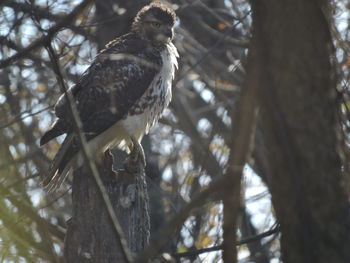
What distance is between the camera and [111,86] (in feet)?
19.7

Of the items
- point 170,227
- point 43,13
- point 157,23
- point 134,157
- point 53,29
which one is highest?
point 43,13

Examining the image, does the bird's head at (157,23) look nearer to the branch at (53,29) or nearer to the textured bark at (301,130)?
the branch at (53,29)

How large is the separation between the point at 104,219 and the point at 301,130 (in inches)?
66.4

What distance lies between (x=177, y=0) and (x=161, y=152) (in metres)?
1.87

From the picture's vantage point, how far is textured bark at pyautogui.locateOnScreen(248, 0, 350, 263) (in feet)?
8.27

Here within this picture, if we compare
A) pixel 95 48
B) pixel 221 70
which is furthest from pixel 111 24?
pixel 221 70

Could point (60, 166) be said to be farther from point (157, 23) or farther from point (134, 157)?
point (157, 23)

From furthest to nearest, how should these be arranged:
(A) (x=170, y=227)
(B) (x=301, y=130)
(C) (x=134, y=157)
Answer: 1. (C) (x=134, y=157)
2. (B) (x=301, y=130)
3. (A) (x=170, y=227)

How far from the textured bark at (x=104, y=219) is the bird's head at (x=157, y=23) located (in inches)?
105

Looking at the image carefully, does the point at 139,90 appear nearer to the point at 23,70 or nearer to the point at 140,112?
the point at 140,112

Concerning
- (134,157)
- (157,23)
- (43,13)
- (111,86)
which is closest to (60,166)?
(134,157)

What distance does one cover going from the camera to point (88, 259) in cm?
381

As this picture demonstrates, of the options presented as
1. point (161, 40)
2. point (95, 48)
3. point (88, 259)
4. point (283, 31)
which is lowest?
point (88, 259)

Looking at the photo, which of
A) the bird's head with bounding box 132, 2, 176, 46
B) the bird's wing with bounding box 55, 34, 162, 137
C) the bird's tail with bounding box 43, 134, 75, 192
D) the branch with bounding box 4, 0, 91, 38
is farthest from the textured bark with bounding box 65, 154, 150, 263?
the bird's head with bounding box 132, 2, 176, 46
